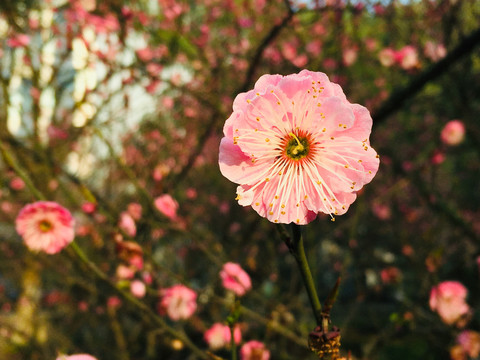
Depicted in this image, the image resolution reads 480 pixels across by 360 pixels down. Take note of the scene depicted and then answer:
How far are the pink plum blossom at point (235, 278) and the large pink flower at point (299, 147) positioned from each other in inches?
47.2

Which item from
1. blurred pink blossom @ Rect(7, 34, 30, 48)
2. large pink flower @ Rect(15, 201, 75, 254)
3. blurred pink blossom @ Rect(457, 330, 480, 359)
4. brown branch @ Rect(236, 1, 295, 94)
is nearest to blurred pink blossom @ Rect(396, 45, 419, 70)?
brown branch @ Rect(236, 1, 295, 94)

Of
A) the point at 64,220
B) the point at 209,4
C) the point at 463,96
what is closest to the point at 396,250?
the point at 463,96

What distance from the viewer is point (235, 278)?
6.96 feet

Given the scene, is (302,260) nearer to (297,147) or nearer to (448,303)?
(297,147)

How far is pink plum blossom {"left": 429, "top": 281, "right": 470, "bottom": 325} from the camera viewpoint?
2.06m

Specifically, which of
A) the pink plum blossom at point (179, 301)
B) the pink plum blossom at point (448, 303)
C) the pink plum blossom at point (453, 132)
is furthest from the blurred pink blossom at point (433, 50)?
the pink plum blossom at point (179, 301)

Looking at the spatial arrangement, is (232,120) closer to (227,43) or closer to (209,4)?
(227,43)

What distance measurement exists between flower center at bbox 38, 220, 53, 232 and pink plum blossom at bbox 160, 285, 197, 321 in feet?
3.01

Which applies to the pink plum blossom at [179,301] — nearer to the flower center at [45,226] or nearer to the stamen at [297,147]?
the flower center at [45,226]

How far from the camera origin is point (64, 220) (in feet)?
4.99

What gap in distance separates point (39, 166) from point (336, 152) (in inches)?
116

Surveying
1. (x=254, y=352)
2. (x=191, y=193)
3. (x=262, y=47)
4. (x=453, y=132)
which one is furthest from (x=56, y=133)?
(x=453, y=132)

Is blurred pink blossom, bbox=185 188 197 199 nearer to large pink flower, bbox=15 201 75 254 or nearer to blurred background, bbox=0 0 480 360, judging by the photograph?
blurred background, bbox=0 0 480 360

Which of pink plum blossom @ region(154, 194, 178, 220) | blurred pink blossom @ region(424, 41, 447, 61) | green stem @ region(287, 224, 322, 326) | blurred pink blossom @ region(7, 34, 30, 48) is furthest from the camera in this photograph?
blurred pink blossom @ region(424, 41, 447, 61)
